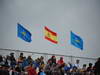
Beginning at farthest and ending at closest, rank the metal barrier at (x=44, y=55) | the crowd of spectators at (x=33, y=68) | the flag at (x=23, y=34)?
the flag at (x=23, y=34) < the metal barrier at (x=44, y=55) < the crowd of spectators at (x=33, y=68)

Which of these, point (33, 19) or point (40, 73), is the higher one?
point (33, 19)

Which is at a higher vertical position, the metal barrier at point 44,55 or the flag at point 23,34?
the flag at point 23,34

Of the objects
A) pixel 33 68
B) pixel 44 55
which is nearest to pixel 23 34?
pixel 44 55

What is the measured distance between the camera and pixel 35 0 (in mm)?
21734

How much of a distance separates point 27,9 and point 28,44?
2364 millimetres

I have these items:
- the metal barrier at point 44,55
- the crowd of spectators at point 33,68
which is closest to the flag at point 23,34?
the metal barrier at point 44,55

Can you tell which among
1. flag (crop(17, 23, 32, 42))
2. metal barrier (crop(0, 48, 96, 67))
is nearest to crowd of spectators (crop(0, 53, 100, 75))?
metal barrier (crop(0, 48, 96, 67))

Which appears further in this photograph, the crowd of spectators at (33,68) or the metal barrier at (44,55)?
the metal barrier at (44,55)

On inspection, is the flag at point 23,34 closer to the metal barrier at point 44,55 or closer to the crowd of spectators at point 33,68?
the metal barrier at point 44,55

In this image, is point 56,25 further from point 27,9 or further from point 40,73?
point 40,73

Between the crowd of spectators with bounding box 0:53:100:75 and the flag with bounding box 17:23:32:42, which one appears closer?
the crowd of spectators with bounding box 0:53:100:75

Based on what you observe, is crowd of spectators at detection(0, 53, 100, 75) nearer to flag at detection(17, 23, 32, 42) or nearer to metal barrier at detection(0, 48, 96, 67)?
metal barrier at detection(0, 48, 96, 67)

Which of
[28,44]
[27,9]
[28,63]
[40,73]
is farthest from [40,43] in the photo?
[40,73]


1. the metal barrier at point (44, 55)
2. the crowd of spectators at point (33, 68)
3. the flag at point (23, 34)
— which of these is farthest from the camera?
the flag at point (23, 34)
